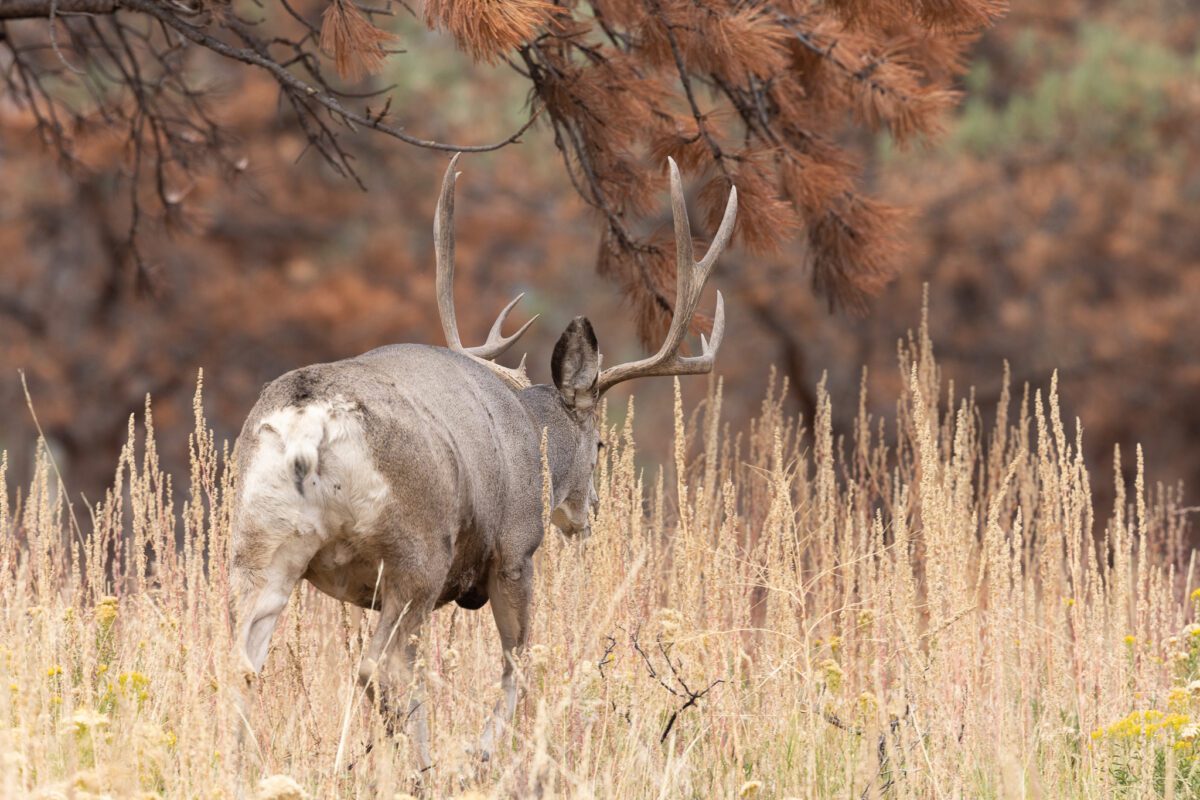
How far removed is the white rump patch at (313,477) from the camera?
3945 millimetres

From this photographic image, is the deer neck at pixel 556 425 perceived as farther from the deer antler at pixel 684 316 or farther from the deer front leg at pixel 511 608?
the deer front leg at pixel 511 608

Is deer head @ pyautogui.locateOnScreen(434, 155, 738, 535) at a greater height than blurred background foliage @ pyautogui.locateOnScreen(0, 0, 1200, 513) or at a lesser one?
lesser

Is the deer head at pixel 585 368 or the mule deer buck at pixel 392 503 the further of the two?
the deer head at pixel 585 368

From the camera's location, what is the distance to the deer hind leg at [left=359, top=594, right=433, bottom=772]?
4.20 m

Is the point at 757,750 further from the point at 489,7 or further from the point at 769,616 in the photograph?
the point at 489,7

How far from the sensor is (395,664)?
428cm

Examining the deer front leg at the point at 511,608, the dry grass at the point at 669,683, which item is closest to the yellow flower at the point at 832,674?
the dry grass at the point at 669,683

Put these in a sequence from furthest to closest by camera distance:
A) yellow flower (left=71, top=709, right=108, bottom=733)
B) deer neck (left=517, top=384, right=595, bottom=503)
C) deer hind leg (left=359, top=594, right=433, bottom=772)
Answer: deer neck (left=517, top=384, right=595, bottom=503)
deer hind leg (left=359, top=594, right=433, bottom=772)
yellow flower (left=71, top=709, right=108, bottom=733)

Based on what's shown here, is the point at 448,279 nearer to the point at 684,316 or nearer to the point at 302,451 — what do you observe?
the point at 684,316

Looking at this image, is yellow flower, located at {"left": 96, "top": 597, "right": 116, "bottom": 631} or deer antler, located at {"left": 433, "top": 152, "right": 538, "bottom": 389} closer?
yellow flower, located at {"left": 96, "top": 597, "right": 116, "bottom": 631}

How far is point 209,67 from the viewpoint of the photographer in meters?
17.0

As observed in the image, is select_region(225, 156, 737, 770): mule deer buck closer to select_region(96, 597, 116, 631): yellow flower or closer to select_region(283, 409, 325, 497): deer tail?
select_region(283, 409, 325, 497): deer tail

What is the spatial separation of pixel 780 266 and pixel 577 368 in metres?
10.7

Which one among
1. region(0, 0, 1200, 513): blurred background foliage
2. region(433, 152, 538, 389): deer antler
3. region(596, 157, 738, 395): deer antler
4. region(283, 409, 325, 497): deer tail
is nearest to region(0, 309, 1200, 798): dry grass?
region(596, 157, 738, 395): deer antler
